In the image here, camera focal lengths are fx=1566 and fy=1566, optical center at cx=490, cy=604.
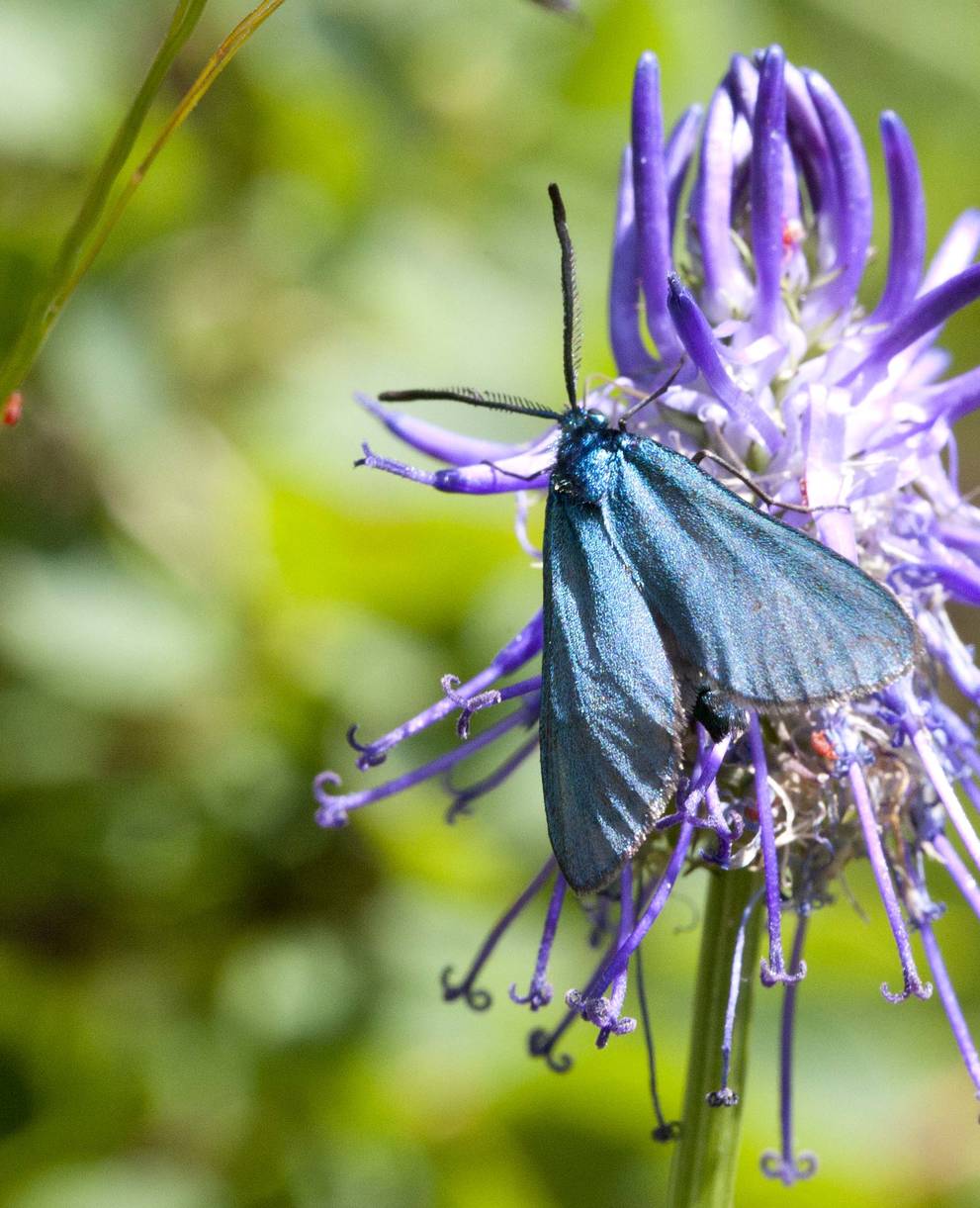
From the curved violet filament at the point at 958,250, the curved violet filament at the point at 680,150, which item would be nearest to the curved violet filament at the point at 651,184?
the curved violet filament at the point at 680,150

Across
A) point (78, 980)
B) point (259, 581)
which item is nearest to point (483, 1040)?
point (78, 980)

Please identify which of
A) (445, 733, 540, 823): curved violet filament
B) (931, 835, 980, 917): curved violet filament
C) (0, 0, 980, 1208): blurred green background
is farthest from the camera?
(0, 0, 980, 1208): blurred green background

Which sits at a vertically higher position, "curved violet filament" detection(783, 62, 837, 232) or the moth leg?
"curved violet filament" detection(783, 62, 837, 232)

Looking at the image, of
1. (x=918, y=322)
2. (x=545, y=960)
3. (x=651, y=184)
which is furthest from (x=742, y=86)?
(x=545, y=960)

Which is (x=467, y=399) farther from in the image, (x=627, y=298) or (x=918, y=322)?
(x=918, y=322)

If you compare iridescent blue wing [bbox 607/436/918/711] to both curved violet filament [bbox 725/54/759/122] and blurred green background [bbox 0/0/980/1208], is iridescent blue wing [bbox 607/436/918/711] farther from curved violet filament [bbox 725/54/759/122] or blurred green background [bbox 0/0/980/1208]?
blurred green background [bbox 0/0/980/1208]

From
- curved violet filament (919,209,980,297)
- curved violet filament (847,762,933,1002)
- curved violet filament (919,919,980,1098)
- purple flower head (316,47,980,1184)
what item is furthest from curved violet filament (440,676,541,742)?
curved violet filament (919,209,980,297)
